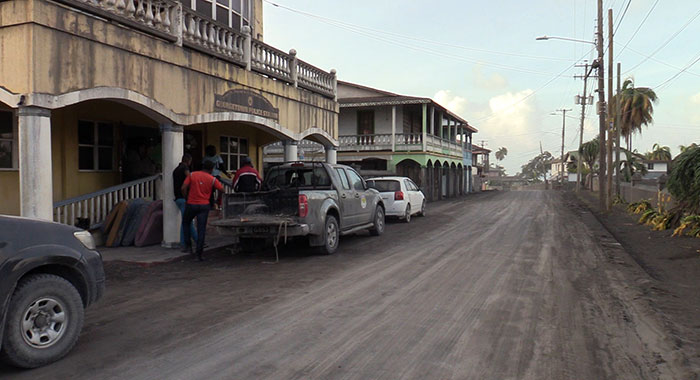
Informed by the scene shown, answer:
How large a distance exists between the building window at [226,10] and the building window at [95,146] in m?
3.81

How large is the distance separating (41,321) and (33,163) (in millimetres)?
3716

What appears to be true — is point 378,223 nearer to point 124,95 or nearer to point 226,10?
point 124,95

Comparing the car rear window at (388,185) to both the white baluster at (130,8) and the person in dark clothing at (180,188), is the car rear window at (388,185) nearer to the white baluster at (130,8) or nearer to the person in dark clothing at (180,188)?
the person in dark clothing at (180,188)

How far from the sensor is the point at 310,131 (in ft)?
48.3

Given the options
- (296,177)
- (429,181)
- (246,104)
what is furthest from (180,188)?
(429,181)

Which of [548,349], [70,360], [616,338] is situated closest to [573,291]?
[616,338]

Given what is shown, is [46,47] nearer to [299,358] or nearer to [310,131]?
[299,358]

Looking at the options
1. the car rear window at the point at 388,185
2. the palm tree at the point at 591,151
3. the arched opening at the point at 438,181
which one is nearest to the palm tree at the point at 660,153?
the palm tree at the point at 591,151

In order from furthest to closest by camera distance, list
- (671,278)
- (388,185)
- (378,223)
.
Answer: (388,185), (378,223), (671,278)

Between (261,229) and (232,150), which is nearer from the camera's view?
(261,229)

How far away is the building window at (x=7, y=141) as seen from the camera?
9.67 meters

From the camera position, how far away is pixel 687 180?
1173 cm

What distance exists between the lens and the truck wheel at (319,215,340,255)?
377 inches

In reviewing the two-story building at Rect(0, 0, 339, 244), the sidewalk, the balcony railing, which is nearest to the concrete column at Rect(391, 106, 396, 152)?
the two-story building at Rect(0, 0, 339, 244)
